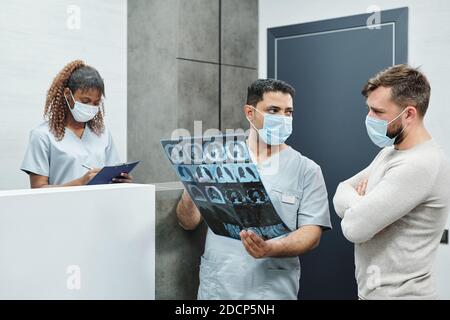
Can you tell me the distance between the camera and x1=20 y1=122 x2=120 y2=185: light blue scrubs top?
7.27 feet

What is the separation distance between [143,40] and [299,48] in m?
0.92

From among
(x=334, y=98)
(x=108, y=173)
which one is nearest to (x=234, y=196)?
(x=108, y=173)

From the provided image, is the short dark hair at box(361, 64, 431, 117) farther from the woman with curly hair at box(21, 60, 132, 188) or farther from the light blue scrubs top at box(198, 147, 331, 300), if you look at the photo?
the woman with curly hair at box(21, 60, 132, 188)

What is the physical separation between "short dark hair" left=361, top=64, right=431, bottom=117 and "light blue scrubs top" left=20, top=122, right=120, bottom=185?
1.36m

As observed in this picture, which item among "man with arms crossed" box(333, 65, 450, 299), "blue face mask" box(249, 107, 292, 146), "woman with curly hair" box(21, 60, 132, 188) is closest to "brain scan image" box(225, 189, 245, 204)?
"man with arms crossed" box(333, 65, 450, 299)

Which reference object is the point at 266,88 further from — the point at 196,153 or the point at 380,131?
the point at 196,153

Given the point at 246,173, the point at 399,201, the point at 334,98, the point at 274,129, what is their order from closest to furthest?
the point at 246,173, the point at 399,201, the point at 274,129, the point at 334,98

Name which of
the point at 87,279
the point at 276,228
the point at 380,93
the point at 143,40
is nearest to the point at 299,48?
the point at 143,40

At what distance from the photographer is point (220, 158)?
1.15 m

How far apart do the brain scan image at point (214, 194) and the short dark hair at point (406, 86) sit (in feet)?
→ 2.14

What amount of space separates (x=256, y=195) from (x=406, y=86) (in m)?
→ 0.65

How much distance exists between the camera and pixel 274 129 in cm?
174

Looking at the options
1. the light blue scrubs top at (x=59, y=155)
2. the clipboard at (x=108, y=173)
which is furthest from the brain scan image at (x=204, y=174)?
the light blue scrubs top at (x=59, y=155)
